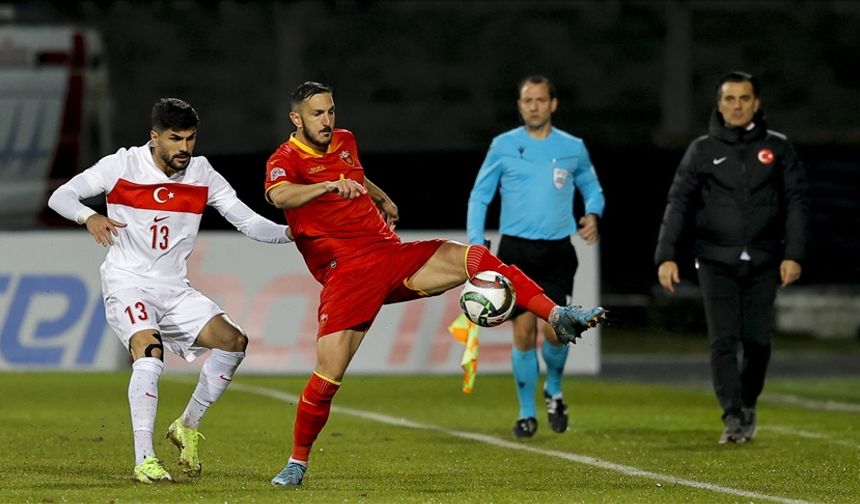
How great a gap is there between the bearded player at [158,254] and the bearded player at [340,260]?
0.34 meters

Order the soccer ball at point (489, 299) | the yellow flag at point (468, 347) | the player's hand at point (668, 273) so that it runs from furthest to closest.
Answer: the yellow flag at point (468, 347) → the player's hand at point (668, 273) → the soccer ball at point (489, 299)

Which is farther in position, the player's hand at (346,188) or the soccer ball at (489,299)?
the soccer ball at (489,299)

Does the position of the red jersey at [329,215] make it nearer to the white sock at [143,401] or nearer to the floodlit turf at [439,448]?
the white sock at [143,401]

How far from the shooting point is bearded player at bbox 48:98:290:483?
8844mm

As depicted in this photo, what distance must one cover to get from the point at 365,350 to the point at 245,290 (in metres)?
1.16

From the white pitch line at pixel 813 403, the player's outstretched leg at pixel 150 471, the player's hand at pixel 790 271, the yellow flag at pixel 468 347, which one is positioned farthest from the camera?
the white pitch line at pixel 813 403

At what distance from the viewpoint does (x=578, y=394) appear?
15.1 meters

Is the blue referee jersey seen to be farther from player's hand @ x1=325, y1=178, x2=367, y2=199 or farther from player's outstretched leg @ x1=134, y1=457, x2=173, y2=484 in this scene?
player's outstretched leg @ x1=134, y1=457, x2=173, y2=484

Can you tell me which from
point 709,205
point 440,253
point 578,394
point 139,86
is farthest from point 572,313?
point 139,86

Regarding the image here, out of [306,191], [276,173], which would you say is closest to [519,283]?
[306,191]

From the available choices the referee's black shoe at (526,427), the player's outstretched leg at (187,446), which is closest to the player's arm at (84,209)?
the player's outstretched leg at (187,446)

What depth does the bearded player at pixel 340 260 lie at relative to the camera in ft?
28.8

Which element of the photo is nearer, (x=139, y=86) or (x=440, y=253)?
(x=440, y=253)

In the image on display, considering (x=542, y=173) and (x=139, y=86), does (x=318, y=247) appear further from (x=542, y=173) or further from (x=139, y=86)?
(x=139, y=86)
